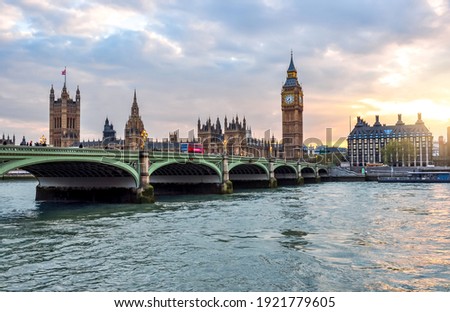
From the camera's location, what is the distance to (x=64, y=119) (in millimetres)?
190000

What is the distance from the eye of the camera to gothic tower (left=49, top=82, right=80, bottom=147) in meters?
190

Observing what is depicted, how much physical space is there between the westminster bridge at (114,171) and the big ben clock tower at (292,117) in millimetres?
104651

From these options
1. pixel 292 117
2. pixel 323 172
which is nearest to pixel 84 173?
pixel 323 172

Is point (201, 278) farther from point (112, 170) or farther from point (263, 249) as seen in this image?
point (112, 170)

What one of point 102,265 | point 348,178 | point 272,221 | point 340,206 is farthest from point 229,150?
point 102,265

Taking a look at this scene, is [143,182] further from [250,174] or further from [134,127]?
[134,127]

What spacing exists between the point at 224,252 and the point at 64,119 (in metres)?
187

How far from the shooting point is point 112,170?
3538 cm

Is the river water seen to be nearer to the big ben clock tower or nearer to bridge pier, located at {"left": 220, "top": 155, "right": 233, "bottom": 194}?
bridge pier, located at {"left": 220, "top": 155, "right": 233, "bottom": 194}

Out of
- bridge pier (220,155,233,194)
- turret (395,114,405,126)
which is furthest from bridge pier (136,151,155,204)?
turret (395,114,405,126)

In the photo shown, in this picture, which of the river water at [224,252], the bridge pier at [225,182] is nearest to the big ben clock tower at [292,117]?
the bridge pier at [225,182]

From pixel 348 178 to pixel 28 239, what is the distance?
88672 millimetres

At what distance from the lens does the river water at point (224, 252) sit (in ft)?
41.6

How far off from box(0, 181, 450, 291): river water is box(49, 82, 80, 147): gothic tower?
169 meters
